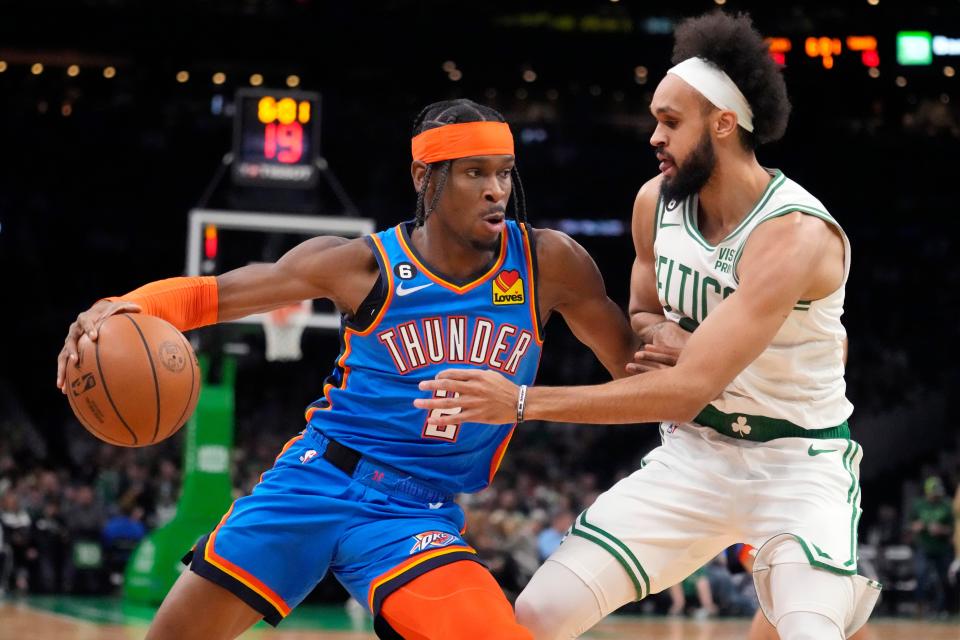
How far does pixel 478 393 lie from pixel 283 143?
9162 mm

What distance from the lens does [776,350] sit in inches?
159

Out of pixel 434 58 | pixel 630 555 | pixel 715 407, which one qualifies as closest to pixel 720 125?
pixel 715 407

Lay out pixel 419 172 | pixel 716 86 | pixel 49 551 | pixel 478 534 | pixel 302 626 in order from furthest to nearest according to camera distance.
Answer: pixel 49 551 < pixel 478 534 < pixel 302 626 < pixel 419 172 < pixel 716 86

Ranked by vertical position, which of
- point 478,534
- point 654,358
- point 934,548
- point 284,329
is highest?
point 654,358

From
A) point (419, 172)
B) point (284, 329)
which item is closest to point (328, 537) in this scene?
point (419, 172)

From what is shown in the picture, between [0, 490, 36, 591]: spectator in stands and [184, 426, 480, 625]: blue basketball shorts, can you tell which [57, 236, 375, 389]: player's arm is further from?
[0, 490, 36, 591]: spectator in stands

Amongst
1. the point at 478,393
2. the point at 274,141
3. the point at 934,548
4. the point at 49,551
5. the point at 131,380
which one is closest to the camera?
the point at 478,393

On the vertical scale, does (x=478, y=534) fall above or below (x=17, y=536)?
above

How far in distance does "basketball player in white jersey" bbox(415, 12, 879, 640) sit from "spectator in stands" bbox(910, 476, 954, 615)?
12.1m

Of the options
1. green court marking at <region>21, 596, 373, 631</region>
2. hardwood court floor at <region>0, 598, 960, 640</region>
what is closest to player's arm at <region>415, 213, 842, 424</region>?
hardwood court floor at <region>0, 598, 960, 640</region>

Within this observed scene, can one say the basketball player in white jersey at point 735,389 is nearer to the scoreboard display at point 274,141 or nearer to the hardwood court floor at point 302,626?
the hardwood court floor at point 302,626

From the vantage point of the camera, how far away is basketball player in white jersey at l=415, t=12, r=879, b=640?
3803mm

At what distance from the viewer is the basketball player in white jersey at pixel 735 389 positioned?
3803 millimetres

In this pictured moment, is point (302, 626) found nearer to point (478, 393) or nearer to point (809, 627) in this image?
point (809, 627)
